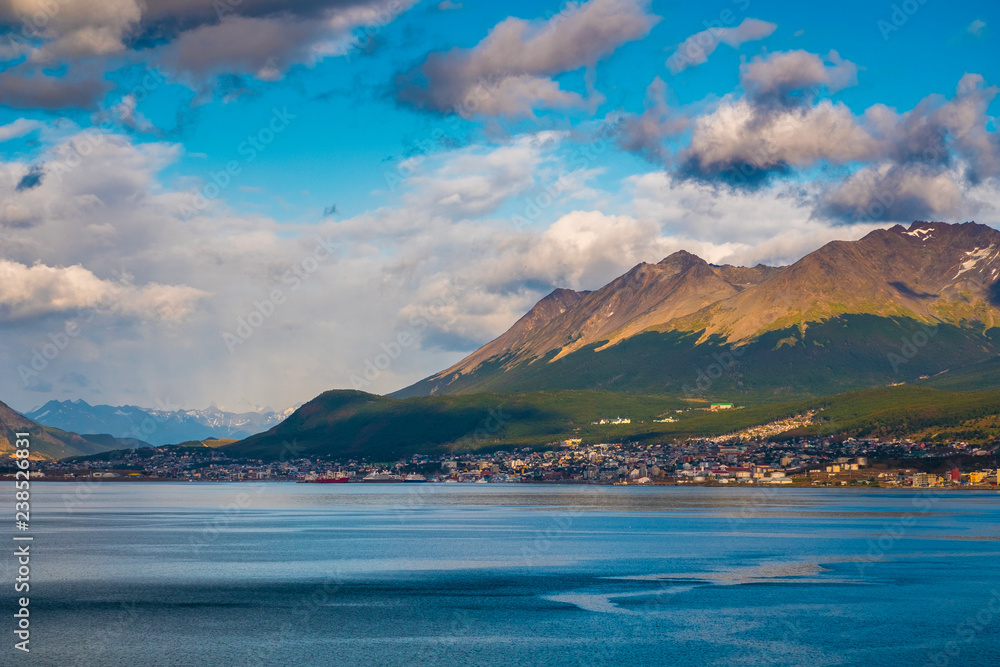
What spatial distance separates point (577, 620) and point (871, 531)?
84515 millimetres

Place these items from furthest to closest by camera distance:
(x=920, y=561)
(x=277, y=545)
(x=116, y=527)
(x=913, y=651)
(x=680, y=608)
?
(x=116, y=527) < (x=277, y=545) < (x=920, y=561) < (x=680, y=608) < (x=913, y=651)

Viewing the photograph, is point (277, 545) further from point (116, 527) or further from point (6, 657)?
point (6, 657)

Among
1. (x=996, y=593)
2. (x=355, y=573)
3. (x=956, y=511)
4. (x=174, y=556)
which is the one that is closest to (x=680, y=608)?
(x=996, y=593)

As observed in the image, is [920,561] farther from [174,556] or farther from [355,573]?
[174,556]

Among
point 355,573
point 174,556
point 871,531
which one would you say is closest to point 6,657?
point 355,573

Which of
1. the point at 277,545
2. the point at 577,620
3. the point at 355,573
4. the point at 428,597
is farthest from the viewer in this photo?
the point at 277,545

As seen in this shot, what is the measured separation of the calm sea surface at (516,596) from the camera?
56281 mm

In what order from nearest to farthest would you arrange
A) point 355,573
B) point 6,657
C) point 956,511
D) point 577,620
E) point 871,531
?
point 6,657 → point 577,620 → point 355,573 → point 871,531 → point 956,511

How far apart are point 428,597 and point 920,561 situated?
56.3 metres

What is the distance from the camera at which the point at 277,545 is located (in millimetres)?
118125

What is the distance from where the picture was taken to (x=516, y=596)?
75.8 m

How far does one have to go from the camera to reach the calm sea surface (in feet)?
185

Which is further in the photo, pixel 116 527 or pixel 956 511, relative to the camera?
pixel 956 511

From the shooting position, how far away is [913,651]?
186 ft
